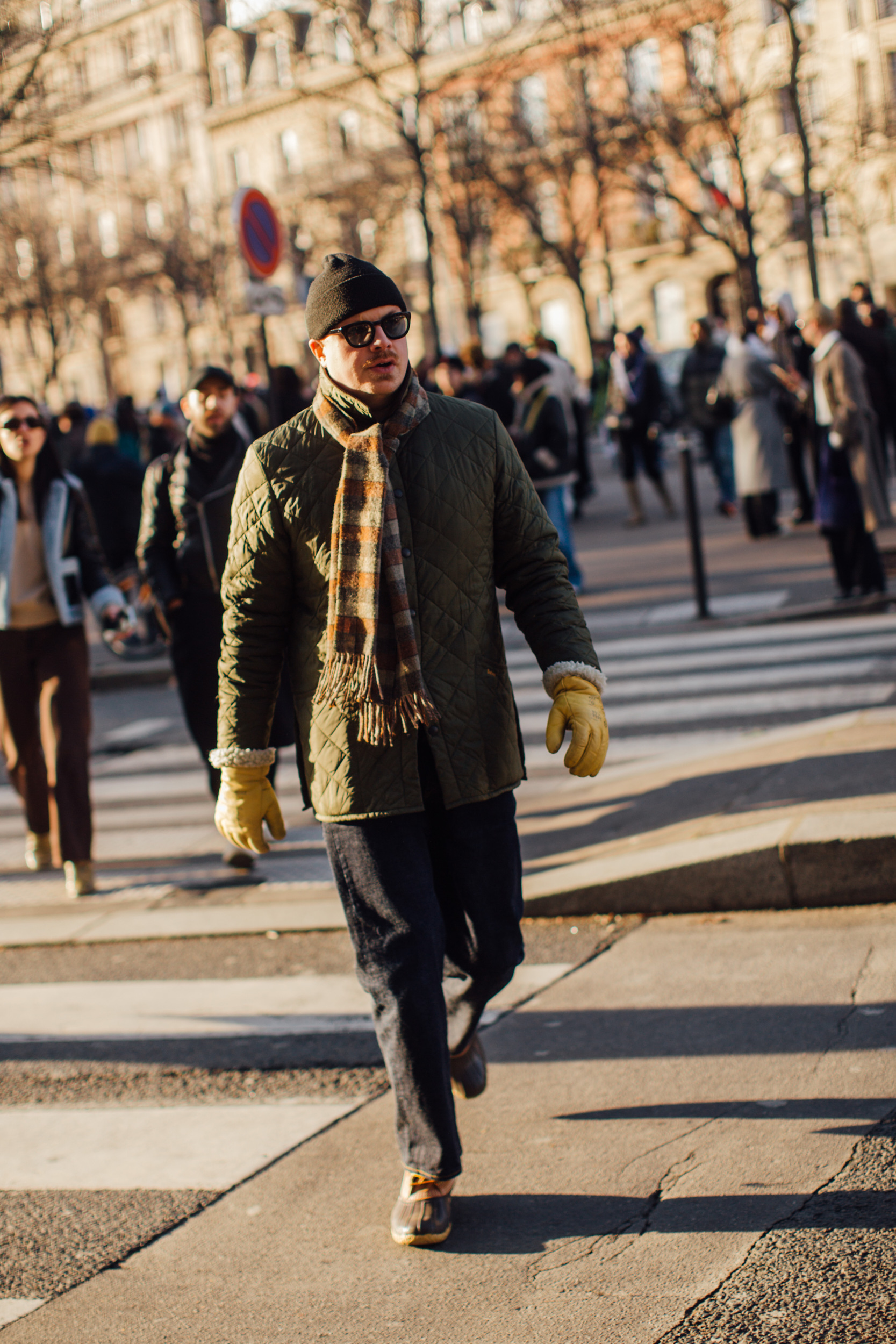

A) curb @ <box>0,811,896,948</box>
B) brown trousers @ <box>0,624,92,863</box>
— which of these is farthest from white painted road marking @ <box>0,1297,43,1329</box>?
brown trousers @ <box>0,624,92,863</box>

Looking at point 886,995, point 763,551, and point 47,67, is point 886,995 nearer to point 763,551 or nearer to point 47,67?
point 763,551

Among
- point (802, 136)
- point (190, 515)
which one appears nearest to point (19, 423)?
point (190, 515)

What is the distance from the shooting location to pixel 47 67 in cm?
1377

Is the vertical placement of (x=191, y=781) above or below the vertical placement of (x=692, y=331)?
below

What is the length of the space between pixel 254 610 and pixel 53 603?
341cm

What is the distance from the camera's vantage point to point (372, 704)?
3.22 m

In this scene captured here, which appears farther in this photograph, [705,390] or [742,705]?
[705,390]

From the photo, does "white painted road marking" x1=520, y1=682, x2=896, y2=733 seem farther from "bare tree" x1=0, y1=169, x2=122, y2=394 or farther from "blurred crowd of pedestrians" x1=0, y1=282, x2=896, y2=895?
"bare tree" x1=0, y1=169, x2=122, y2=394

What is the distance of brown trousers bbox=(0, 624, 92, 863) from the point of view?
21.0 feet

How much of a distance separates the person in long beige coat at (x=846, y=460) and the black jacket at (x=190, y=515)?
4547 millimetres

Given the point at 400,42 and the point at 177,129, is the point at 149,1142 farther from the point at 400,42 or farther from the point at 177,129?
the point at 177,129

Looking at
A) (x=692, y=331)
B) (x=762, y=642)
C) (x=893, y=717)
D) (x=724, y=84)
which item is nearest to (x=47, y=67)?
(x=692, y=331)

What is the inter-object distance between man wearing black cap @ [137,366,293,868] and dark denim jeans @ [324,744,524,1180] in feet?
9.85

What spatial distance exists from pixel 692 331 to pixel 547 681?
11.7 m
